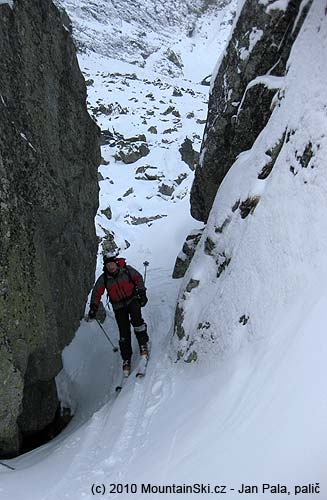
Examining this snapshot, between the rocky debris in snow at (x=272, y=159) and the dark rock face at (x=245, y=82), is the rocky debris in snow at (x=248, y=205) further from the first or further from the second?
the dark rock face at (x=245, y=82)

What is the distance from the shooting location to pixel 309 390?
3.69 meters

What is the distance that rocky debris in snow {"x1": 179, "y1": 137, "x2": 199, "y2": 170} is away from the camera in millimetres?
31750

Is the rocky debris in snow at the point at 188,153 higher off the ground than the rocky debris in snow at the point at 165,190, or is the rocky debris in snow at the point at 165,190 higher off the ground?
the rocky debris in snow at the point at 188,153

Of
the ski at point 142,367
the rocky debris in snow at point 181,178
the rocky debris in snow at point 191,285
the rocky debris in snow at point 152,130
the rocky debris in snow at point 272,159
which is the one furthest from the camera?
the rocky debris in snow at point 152,130

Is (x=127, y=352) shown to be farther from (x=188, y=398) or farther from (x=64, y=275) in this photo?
(x=188, y=398)

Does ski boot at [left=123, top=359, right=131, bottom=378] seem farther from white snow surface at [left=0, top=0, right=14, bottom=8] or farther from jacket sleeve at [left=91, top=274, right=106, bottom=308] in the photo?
white snow surface at [left=0, top=0, right=14, bottom=8]

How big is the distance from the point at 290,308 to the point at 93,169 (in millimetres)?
6765

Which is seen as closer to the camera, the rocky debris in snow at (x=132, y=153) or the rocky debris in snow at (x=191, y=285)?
the rocky debris in snow at (x=191, y=285)

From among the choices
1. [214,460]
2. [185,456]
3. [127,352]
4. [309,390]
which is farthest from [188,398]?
[127,352]

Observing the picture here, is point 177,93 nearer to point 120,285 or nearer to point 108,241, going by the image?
point 108,241

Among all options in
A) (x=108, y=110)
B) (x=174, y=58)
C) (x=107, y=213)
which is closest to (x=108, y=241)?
(x=107, y=213)

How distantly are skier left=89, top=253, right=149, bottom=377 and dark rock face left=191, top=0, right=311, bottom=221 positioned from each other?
3.55 m

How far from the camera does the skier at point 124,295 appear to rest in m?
8.22

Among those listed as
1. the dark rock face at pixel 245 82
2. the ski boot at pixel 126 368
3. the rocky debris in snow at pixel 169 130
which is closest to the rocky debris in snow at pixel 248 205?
the dark rock face at pixel 245 82
